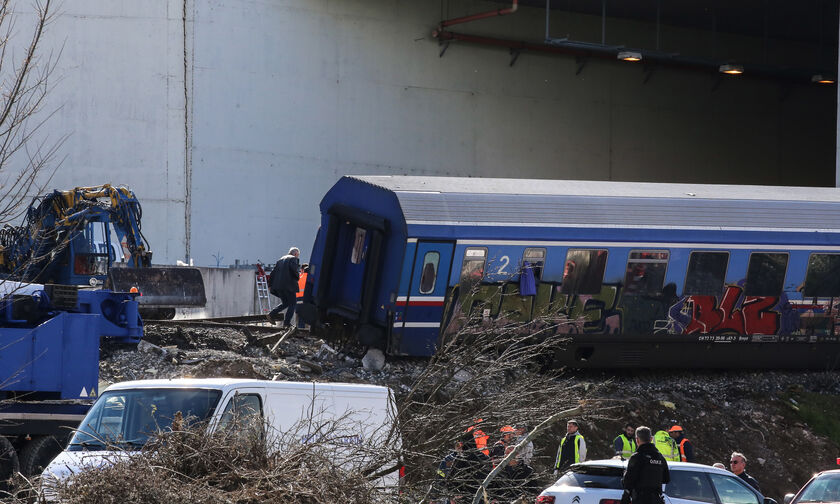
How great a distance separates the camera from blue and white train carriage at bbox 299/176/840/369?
17.7 meters

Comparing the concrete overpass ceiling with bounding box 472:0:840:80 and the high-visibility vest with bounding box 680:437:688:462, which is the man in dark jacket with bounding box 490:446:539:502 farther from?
the concrete overpass ceiling with bounding box 472:0:840:80

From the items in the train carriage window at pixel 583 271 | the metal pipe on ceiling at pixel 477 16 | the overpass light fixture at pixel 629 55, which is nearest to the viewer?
the train carriage window at pixel 583 271

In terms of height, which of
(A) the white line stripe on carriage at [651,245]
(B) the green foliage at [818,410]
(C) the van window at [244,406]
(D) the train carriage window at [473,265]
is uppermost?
(A) the white line stripe on carriage at [651,245]

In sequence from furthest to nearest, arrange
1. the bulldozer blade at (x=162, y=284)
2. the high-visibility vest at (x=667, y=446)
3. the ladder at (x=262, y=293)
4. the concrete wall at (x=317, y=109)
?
the concrete wall at (x=317, y=109)
the ladder at (x=262, y=293)
the bulldozer blade at (x=162, y=284)
the high-visibility vest at (x=667, y=446)

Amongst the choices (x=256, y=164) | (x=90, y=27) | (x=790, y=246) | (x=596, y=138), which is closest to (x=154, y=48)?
Answer: (x=90, y=27)


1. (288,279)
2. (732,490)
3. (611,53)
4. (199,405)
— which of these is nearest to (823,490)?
(732,490)

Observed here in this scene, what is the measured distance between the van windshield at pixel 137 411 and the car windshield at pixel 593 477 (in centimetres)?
432

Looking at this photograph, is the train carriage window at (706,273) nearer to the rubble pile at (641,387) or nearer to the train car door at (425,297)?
the rubble pile at (641,387)

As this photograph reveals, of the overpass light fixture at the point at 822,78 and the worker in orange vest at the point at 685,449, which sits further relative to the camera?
the overpass light fixture at the point at 822,78

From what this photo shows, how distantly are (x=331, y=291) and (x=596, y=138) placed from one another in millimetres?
21045

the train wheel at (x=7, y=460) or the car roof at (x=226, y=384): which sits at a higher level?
the car roof at (x=226, y=384)

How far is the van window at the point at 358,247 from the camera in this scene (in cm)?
1873

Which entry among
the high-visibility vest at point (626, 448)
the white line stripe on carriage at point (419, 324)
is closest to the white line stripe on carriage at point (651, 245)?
the white line stripe on carriage at point (419, 324)

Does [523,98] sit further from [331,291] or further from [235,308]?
[331,291]
